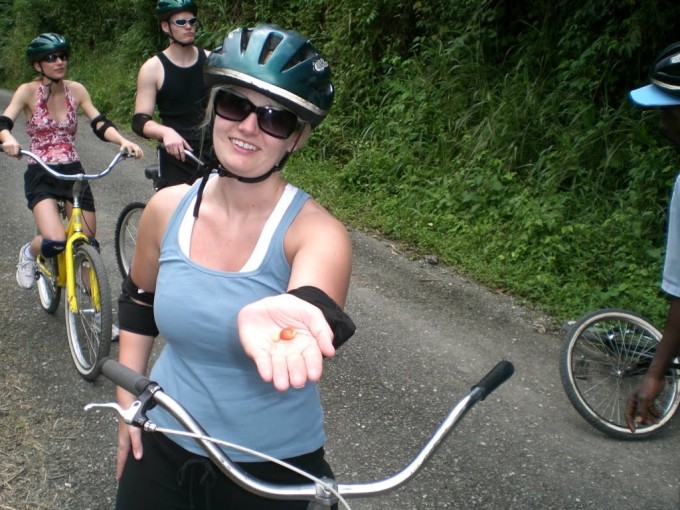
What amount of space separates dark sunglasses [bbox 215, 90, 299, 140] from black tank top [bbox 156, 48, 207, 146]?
323cm

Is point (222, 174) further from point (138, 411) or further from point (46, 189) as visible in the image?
point (46, 189)

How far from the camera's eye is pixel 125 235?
20.8 ft

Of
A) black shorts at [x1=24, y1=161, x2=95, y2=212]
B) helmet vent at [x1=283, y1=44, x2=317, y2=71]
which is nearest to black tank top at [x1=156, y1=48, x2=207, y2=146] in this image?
black shorts at [x1=24, y1=161, x2=95, y2=212]

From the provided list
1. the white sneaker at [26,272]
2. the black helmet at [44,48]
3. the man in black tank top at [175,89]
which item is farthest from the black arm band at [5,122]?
the white sneaker at [26,272]

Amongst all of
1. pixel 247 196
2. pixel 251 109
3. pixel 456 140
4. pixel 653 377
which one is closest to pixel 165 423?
pixel 247 196

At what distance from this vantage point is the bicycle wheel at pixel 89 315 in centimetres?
465

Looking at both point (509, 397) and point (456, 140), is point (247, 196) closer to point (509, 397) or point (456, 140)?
point (509, 397)

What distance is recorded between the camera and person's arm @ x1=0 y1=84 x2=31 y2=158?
15.7 ft

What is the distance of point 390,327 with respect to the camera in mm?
5750

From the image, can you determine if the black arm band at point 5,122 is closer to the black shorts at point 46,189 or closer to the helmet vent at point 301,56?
the black shorts at point 46,189

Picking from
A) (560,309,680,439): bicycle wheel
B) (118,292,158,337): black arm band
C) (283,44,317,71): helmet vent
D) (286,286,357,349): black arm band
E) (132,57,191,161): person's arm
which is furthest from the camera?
(132,57,191,161): person's arm

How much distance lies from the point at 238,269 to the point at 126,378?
1.32ft

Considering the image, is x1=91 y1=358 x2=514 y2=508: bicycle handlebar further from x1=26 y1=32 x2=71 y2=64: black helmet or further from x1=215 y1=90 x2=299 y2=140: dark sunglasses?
→ x1=26 y1=32 x2=71 y2=64: black helmet

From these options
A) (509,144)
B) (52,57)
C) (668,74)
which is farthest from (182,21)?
(509,144)
